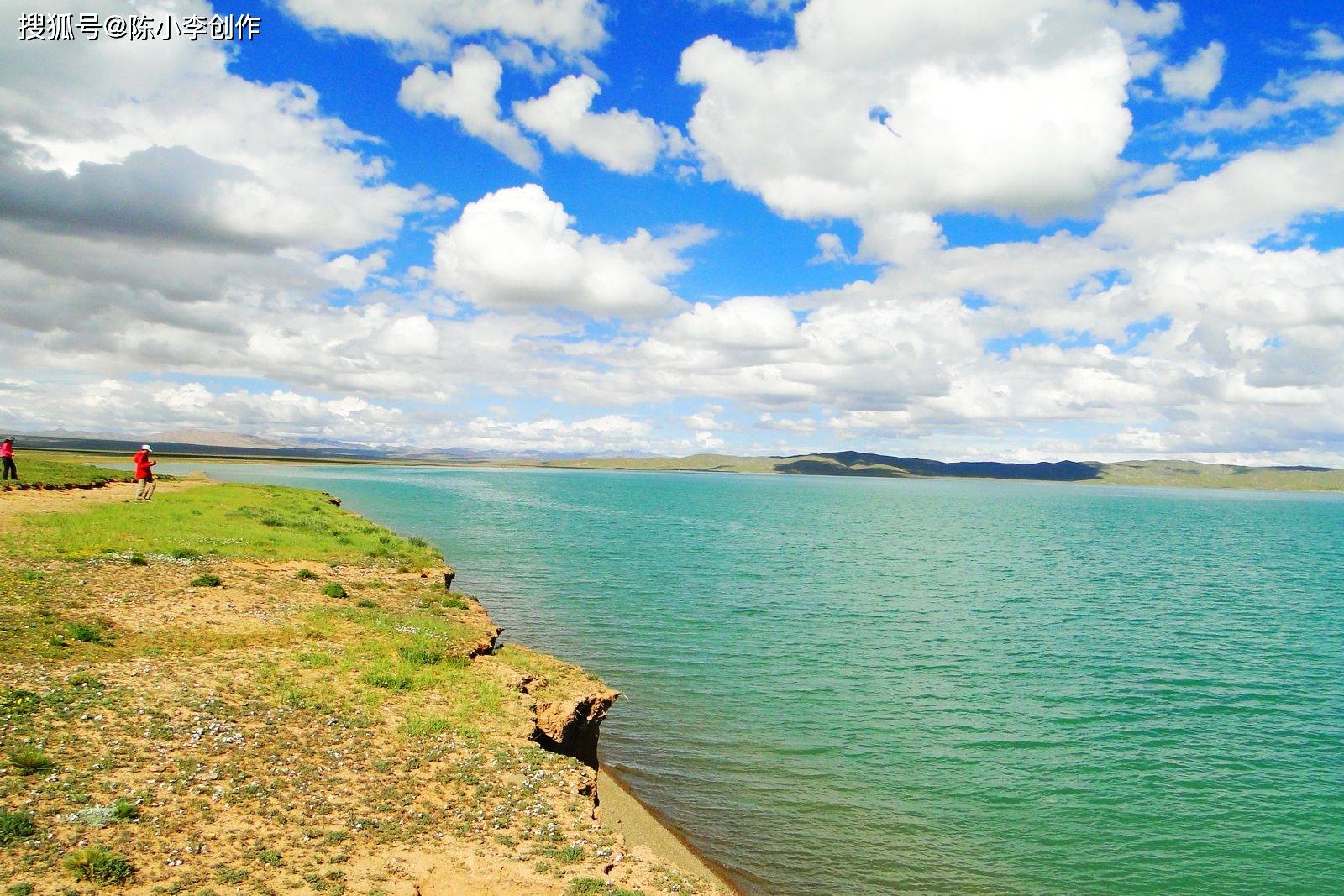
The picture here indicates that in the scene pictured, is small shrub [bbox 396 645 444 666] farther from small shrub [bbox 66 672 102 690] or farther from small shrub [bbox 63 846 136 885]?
small shrub [bbox 63 846 136 885]

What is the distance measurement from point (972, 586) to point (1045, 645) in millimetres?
23930

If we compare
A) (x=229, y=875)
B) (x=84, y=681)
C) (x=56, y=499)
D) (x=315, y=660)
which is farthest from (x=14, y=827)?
(x=56, y=499)

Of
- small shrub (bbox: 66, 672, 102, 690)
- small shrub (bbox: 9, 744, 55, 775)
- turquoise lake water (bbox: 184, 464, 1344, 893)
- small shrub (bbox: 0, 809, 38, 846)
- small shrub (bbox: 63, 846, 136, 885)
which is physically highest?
small shrub (bbox: 66, 672, 102, 690)

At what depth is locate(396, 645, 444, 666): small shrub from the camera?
26.6 meters

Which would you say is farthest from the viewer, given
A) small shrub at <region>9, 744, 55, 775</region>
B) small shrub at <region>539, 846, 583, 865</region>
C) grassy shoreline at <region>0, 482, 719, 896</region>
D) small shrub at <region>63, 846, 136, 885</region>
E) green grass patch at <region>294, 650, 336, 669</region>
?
green grass patch at <region>294, 650, 336, 669</region>

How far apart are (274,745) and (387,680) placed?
5062mm

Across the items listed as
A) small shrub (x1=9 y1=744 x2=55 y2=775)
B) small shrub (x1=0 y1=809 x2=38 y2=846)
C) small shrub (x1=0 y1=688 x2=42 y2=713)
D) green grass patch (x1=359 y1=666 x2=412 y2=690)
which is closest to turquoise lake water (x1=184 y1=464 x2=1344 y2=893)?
green grass patch (x1=359 y1=666 x2=412 y2=690)

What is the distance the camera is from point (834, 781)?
2789 cm

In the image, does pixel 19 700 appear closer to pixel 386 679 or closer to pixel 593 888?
pixel 386 679

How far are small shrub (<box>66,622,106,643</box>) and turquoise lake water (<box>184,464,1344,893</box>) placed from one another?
751 inches

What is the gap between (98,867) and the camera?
13.3m

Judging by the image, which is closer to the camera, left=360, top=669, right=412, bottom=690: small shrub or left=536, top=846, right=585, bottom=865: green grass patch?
left=536, top=846, right=585, bottom=865: green grass patch

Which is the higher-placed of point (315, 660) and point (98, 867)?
point (315, 660)

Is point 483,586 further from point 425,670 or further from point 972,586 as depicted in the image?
point 972,586
